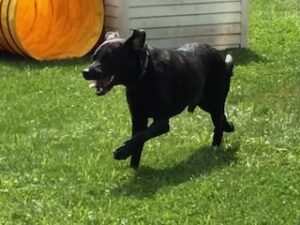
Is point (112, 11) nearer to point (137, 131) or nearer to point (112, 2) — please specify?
point (112, 2)

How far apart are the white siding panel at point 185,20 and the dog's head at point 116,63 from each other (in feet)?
21.6

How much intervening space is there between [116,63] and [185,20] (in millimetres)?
7081

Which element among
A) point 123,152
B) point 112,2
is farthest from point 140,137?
point 112,2

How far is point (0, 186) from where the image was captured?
21.6 ft

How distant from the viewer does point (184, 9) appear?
44.2ft

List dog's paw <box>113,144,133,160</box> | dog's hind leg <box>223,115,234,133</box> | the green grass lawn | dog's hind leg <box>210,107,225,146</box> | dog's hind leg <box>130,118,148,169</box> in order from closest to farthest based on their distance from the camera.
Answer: the green grass lawn
dog's paw <box>113,144,133,160</box>
dog's hind leg <box>130,118,148,169</box>
dog's hind leg <box>210,107,225,146</box>
dog's hind leg <box>223,115,234,133</box>

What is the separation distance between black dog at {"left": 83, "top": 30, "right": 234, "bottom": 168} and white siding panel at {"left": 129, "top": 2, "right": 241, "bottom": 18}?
5.85 m

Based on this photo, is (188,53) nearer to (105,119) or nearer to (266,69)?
(105,119)

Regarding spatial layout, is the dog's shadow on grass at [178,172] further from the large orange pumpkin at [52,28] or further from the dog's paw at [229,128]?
the large orange pumpkin at [52,28]

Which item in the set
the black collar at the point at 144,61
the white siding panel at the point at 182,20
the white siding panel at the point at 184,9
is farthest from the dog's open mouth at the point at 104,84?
the white siding panel at the point at 184,9

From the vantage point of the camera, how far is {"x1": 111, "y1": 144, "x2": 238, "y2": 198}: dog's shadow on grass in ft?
21.4

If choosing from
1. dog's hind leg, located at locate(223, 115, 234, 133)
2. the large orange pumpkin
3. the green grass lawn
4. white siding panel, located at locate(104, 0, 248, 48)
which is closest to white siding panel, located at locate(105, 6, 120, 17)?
white siding panel, located at locate(104, 0, 248, 48)

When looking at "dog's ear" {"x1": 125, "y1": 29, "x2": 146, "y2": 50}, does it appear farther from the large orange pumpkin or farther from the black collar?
the large orange pumpkin

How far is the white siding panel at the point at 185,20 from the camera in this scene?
13.3 metres
